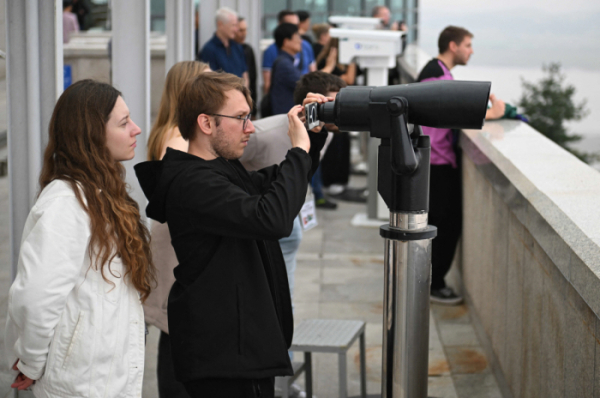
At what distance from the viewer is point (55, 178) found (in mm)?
2107


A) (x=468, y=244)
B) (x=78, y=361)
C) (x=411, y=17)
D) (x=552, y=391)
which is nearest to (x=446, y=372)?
(x=468, y=244)

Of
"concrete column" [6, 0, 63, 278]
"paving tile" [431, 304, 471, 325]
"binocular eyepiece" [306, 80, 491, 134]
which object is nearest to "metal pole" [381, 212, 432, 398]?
"binocular eyepiece" [306, 80, 491, 134]

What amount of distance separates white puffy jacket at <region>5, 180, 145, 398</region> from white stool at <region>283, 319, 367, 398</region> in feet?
3.89

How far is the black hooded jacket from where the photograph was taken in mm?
2012

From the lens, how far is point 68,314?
6.83 feet

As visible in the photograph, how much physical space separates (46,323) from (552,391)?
189cm

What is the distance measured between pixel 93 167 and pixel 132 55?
2.60m

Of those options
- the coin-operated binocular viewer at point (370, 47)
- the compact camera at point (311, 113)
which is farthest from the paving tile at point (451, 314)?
the compact camera at point (311, 113)

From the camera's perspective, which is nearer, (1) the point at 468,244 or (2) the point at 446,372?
(2) the point at 446,372

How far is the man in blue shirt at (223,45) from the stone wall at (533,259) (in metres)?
2.78

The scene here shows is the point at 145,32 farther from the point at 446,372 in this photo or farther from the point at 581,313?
the point at 581,313

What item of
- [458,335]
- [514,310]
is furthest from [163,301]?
[458,335]

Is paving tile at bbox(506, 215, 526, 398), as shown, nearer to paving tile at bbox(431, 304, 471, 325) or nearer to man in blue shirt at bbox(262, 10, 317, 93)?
paving tile at bbox(431, 304, 471, 325)

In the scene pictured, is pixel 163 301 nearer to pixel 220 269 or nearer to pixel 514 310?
pixel 220 269
